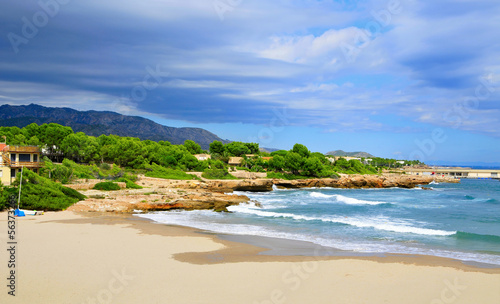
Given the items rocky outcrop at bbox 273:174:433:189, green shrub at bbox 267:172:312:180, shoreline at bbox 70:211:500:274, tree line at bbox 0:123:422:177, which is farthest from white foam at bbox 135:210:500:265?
green shrub at bbox 267:172:312:180

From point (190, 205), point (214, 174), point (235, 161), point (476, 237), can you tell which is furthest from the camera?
point (235, 161)

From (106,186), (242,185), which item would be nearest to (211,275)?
(106,186)

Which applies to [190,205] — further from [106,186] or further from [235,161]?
[235,161]

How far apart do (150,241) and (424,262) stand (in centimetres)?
969

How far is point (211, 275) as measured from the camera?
9562 millimetres

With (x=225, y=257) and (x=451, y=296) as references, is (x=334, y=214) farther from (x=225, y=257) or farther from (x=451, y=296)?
(x=451, y=296)

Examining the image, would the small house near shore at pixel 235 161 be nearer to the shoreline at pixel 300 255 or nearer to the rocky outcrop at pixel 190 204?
the rocky outcrop at pixel 190 204

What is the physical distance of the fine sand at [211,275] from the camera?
7988 mm

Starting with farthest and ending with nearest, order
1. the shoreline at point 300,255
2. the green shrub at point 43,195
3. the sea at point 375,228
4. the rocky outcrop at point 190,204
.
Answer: the rocky outcrop at point 190,204
the green shrub at point 43,195
the sea at point 375,228
the shoreline at point 300,255

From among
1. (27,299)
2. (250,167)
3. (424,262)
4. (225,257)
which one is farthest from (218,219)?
(250,167)

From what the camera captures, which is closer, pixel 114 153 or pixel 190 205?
pixel 190 205

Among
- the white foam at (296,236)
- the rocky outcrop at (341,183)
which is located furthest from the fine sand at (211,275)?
the rocky outcrop at (341,183)

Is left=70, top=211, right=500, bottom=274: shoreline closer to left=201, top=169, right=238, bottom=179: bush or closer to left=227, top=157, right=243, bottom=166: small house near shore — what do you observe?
left=201, top=169, right=238, bottom=179: bush

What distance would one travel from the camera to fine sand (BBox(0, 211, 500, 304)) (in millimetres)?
7988
